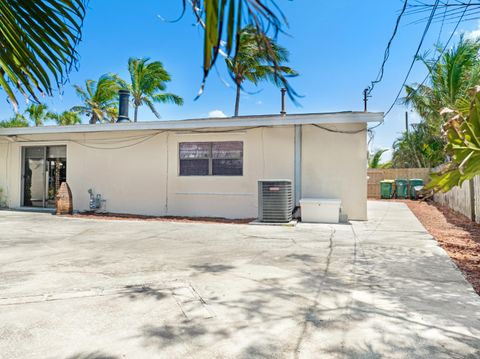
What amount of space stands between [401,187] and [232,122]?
46.4 ft

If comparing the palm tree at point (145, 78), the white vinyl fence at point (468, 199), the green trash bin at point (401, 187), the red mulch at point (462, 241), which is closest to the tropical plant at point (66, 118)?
the palm tree at point (145, 78)

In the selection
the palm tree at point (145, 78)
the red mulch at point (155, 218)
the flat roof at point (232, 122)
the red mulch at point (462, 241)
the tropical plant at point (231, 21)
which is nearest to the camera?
the tropical plant at point (231, 21)

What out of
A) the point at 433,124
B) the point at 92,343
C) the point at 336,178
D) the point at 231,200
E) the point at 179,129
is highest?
the point at 433,124

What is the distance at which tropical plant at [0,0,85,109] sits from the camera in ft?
3.89

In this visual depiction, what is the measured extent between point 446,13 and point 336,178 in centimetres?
588

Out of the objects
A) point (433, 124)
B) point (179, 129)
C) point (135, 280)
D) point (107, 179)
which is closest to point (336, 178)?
point (179, 129)

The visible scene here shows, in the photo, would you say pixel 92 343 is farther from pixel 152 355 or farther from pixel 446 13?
pixel 446 13

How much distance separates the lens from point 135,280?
13.0ft

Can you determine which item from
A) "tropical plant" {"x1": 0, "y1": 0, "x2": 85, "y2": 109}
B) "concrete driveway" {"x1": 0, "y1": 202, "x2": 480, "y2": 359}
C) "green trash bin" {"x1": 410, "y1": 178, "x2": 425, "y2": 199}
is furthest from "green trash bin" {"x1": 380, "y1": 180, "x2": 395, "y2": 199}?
"tropical plant" {"x1": 0, "y1": 0, "x2": 85, "y2": 109}

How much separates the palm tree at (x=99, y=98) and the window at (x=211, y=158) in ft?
49.8

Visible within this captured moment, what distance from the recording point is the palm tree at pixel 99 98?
23.4 m

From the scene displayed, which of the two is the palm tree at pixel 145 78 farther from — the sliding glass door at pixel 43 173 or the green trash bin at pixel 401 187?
the green trash bin at pixel 401 187

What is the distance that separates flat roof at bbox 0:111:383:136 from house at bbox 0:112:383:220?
29 millimetres

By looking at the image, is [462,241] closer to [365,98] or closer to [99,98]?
[365,98]
